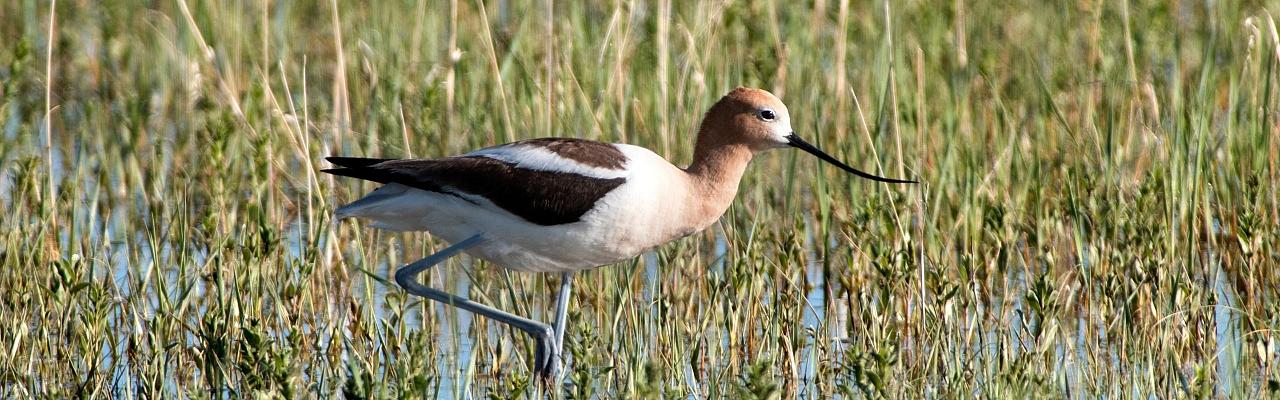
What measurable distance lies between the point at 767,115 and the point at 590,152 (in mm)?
612

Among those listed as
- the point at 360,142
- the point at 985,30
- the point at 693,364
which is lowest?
the point at 693,364

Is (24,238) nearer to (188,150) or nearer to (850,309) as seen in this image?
(188,150)

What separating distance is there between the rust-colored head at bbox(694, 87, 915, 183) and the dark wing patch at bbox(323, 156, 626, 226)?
1.55 feet

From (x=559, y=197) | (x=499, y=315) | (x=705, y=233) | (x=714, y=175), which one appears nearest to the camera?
(x=559, y=197)

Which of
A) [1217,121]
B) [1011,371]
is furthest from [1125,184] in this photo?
[1011,371]

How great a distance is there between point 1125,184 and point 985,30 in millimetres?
2784

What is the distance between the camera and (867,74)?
27.0 feet

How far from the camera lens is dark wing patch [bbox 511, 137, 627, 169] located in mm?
5090

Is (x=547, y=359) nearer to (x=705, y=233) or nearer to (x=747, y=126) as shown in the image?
(x=747, y=126)

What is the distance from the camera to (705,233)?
679cm

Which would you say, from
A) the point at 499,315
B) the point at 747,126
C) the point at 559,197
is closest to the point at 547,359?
the point at 499,315

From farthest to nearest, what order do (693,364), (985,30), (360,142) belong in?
(985,30) → (360,142) → (693,364)

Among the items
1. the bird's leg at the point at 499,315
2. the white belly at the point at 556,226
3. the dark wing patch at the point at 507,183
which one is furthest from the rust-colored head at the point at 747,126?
the bird's leg at the point at 499,315

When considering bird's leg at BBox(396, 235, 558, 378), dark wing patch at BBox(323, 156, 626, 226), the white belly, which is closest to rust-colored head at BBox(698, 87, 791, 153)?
the white belly
